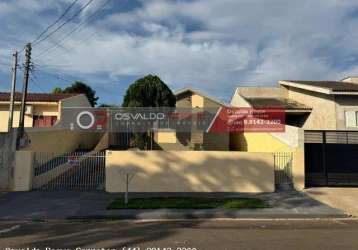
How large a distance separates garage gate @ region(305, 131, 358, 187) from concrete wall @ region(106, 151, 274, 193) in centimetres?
209

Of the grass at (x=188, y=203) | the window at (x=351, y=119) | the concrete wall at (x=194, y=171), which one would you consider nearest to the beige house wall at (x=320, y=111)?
the window at (x=351, y=119)

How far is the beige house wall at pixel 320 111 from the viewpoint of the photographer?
22891 millimetres

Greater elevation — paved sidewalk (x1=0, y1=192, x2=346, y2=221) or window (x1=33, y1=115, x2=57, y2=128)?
window (x1=33, y1=115, x2=57, y2=128)

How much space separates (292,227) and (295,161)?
6401 millimetres

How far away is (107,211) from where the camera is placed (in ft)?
36.8

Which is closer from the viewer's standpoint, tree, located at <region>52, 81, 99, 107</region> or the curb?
the curb

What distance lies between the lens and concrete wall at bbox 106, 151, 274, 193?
1502cm

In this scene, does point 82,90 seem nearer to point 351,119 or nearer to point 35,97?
point 35,97

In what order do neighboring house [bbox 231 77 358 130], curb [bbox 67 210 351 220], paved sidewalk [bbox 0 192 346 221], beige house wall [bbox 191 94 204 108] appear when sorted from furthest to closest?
beige house wall [bbox 191 94 204 108], neighboring house [bbox 231 77 358 130], paved sidewalk [bbox 0 192 346 221], curb [bbox 67 210 351 220]

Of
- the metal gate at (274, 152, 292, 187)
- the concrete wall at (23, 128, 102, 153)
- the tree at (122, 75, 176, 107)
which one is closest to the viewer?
the metal gate at (274, 152, 292, 187)

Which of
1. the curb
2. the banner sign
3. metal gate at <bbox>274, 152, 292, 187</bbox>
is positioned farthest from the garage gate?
the banner sign

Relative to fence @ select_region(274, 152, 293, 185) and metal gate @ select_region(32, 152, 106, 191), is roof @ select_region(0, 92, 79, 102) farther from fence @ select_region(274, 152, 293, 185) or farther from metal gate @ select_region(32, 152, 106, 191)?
fence @ select_region(274, 152, 293, 185)

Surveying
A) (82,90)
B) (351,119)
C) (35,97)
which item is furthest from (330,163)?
(82,90)

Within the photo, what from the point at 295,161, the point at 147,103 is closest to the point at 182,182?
the point at 295,161
